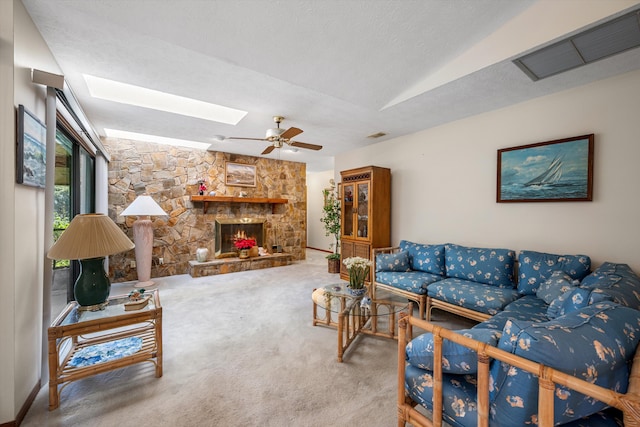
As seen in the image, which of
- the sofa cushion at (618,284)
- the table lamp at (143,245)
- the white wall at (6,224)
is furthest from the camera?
the table lamp at (143,245)

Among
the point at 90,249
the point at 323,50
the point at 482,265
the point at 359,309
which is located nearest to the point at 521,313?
the point at 482,265

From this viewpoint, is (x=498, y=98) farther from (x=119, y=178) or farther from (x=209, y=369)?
(x=119, y=178)

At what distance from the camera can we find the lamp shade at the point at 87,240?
5.62 feet

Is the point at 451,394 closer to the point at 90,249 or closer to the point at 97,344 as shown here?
the point at 90,249

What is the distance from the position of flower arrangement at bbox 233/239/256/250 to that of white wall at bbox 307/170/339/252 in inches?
119

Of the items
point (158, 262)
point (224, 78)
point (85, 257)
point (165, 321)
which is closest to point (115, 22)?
point (224, 78)

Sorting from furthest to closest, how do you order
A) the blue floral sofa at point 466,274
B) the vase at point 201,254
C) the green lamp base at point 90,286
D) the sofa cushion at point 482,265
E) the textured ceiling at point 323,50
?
the vase at point 201,254 → the sofa cushion at point 482,265 → the blue floral sofa at point 466,274 → the green lamp base at point 90,286 → the textured ceiling at point 323,50

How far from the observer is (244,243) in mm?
5363

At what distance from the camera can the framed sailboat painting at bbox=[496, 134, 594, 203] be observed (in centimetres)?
249

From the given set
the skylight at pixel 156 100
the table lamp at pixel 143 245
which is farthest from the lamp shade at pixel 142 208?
the skylight at pixel 156 100

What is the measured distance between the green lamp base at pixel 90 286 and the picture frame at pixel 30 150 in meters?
0.63

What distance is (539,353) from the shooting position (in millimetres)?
899

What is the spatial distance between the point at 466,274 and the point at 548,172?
1.39 meters

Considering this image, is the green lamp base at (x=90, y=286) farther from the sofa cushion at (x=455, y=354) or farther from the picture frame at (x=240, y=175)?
the picture frame at (x=240, y=175)
